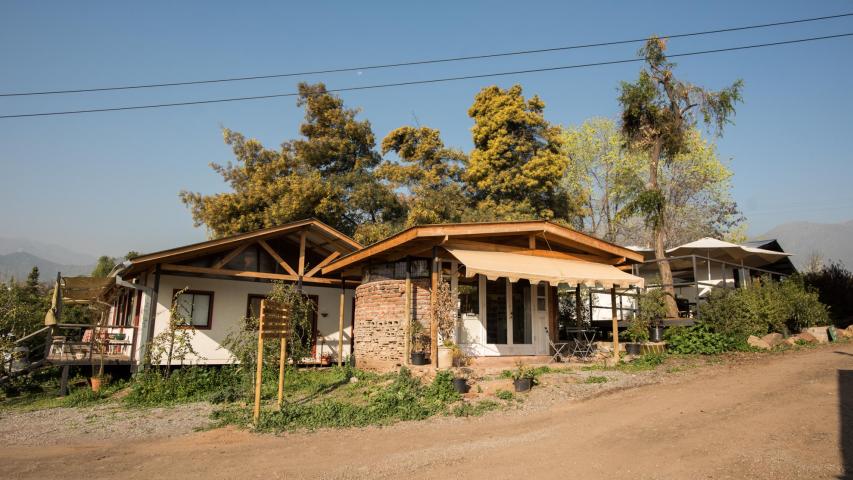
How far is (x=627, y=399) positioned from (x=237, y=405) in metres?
6.38

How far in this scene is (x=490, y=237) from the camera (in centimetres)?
1098

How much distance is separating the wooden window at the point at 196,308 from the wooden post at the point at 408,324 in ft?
19.3

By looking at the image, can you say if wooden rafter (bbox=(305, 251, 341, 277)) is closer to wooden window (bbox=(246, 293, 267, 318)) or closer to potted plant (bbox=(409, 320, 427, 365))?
wooden window (bbox=(246, 293, 267, 318))

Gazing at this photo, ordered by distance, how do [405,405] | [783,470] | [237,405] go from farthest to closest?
1. [237,405]
2. [405,405]
3. [783,470]

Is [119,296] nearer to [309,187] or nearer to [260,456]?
[309,187]

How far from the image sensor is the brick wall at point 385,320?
430 inches

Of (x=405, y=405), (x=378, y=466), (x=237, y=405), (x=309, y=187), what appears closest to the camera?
(x=378, y=466)

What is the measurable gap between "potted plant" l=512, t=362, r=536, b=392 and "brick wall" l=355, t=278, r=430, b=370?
7.99ft

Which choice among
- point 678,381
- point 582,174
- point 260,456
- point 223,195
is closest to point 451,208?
point 223,195

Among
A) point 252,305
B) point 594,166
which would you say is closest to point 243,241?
point 252,305

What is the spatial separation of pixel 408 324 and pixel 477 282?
179 centimetres

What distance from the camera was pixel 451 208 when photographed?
22.5 meters

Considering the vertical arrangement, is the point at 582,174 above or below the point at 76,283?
Answer: above

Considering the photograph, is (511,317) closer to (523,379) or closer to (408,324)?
(408,324)
